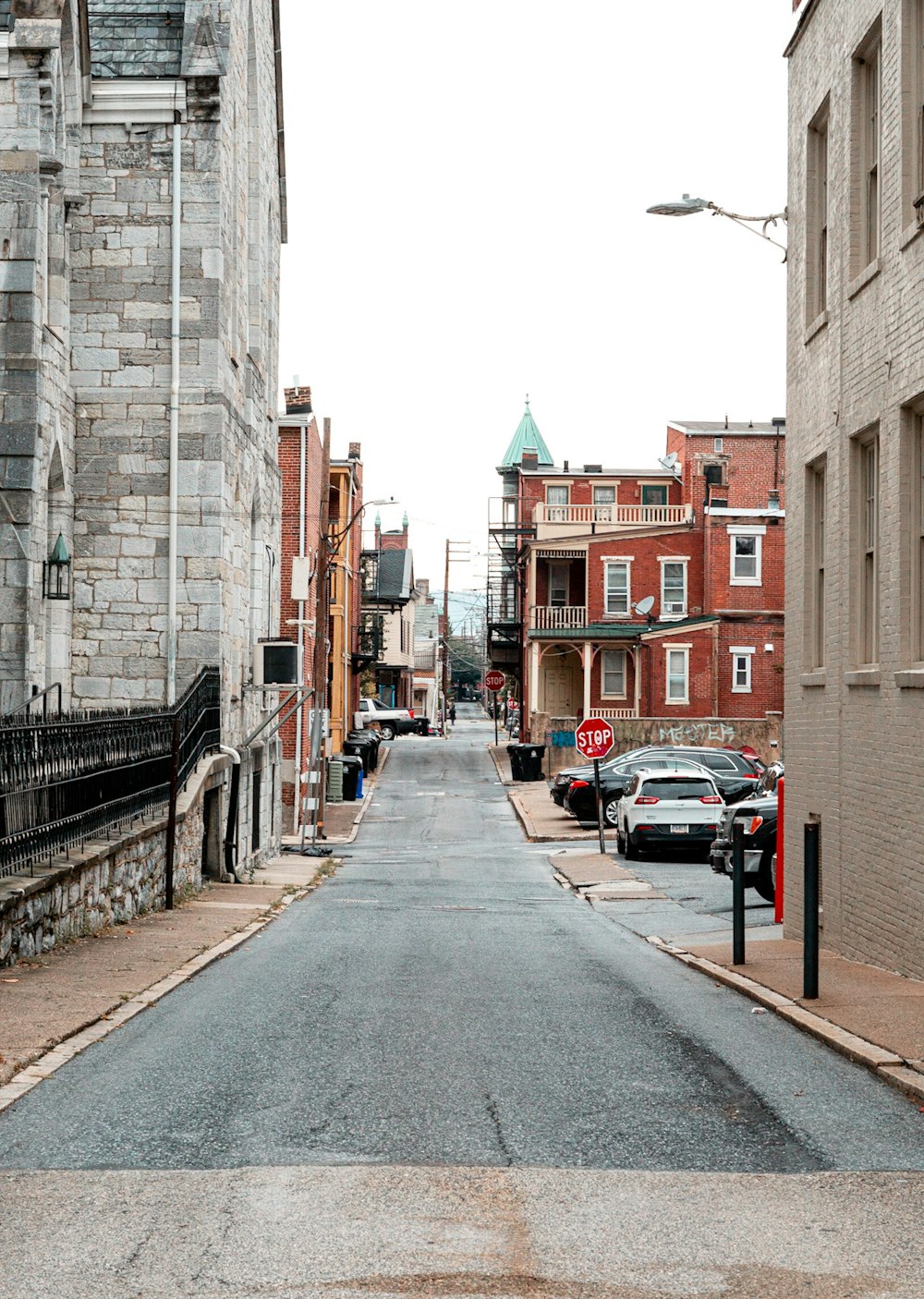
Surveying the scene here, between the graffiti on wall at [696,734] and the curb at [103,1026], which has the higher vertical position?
the graffiti on wall at [696,734]

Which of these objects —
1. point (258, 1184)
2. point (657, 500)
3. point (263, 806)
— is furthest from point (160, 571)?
point (657, 500)

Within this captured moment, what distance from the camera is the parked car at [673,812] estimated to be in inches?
1103

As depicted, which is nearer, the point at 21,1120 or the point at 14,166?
the point at 21,1120

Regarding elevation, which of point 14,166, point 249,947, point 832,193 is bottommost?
point 249,947

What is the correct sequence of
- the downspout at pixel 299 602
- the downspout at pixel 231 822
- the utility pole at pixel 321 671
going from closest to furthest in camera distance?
the downspout at pixel 231 822 → the utility pole at pixel 321 671 → the downspout at pixel 299 602

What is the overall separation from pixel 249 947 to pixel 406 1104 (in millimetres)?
7419

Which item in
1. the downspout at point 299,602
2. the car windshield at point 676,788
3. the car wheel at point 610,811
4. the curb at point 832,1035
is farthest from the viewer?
the downspout at point 299,602

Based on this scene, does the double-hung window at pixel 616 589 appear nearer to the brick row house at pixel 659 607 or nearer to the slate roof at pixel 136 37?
the brick row house at pixel 659 607

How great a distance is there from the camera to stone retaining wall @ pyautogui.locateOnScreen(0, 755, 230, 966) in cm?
1143

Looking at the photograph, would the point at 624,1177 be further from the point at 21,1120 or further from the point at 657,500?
the point at 657,500

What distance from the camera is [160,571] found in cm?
2153

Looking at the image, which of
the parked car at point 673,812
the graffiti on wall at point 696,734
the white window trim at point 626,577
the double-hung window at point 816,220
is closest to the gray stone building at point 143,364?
the double-hung window at point 816,220

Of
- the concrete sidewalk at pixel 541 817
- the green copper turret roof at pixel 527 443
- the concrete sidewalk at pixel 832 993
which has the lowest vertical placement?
the concrete sidewalk at pixel 541 817

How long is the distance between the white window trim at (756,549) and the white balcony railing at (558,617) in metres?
5.88
